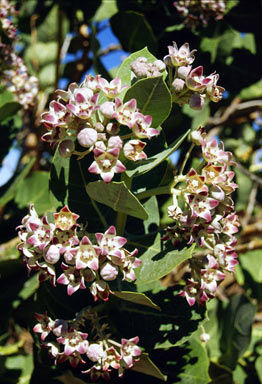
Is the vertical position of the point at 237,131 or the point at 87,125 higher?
the point at 87,125

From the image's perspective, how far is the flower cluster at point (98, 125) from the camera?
1.26 m

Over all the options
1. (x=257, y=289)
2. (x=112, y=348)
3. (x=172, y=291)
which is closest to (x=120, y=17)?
(x=172, y=291)

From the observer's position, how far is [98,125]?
130 centimetres

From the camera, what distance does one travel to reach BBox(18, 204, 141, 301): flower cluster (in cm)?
126

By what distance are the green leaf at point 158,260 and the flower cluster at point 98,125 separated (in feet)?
1.10

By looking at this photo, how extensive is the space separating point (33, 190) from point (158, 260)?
53.2 inches

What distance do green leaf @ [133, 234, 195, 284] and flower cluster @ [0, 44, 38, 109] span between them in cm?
136

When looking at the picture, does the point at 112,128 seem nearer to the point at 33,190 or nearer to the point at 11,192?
the point at 11,192

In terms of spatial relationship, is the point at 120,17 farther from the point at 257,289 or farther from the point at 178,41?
the point at 257,289

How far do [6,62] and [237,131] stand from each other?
95.1 inches

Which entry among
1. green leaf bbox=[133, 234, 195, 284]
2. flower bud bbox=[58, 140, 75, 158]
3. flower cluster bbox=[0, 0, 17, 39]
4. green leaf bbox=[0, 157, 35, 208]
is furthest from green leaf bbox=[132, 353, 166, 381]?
flower cluster bbox=[0, 0, 17, 39]

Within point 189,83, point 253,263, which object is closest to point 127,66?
point 189,83

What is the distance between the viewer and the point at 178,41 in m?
2.39

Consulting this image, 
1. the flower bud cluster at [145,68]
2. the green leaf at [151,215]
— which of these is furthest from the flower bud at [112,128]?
the green leaf at [151,215]
